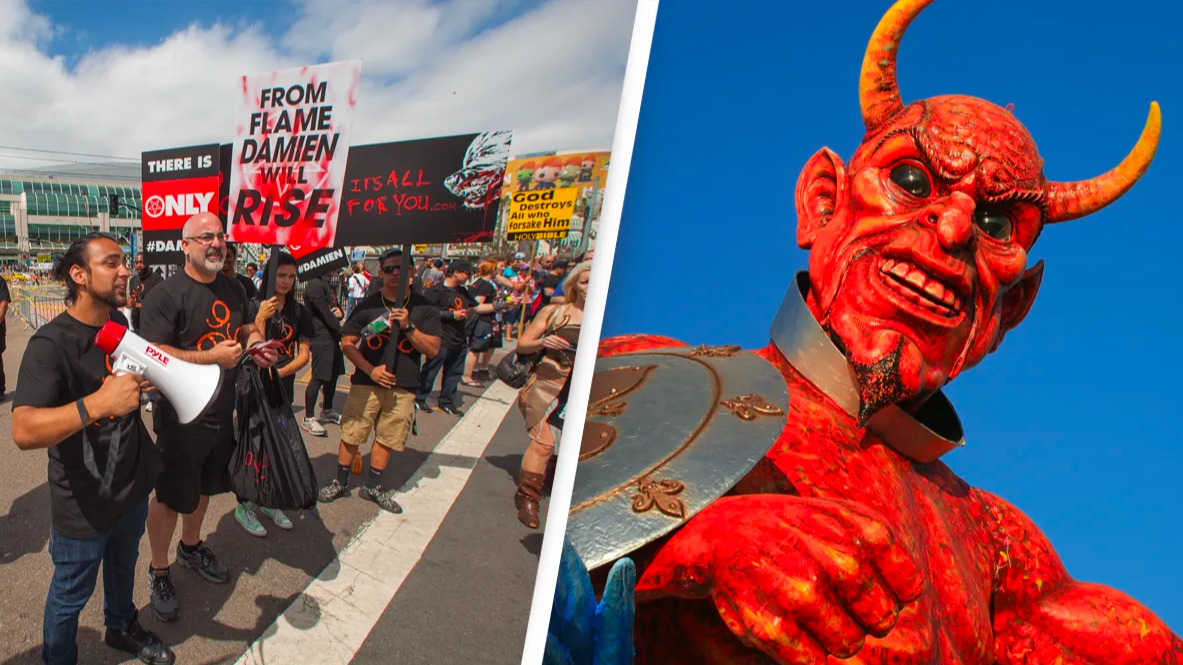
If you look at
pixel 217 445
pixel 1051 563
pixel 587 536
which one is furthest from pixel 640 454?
pixel 217 445

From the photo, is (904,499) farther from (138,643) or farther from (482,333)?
(482,333)

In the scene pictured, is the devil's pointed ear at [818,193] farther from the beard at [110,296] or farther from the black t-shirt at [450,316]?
the black t-shirt at [450,316]

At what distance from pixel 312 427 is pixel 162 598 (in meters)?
0.67

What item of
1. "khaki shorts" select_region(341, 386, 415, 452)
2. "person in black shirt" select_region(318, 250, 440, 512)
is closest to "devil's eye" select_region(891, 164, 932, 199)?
"person in black shirt" select_region(318, 250, 440, 512)

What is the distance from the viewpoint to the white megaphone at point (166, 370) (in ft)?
3.39

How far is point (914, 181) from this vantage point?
2.39 ft

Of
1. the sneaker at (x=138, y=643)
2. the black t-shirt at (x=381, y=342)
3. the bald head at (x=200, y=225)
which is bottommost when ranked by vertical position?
the sneaker at (x=138, y=643)

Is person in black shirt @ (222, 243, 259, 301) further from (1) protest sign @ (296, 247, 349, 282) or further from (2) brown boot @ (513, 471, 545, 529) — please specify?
(2) brown boot @ (513, 471, 545, 529)

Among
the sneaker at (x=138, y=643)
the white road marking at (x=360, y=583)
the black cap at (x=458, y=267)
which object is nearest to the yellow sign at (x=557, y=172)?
the white road marking at (x=360, y=583)

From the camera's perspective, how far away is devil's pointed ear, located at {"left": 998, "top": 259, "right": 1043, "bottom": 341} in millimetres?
802

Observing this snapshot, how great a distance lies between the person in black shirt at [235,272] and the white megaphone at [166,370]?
253 millimetres

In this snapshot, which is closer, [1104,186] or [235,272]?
[1104,186]

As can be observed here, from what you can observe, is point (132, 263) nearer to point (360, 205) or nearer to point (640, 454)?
point (360, 205)

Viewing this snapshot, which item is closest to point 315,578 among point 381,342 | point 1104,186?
point 381,342
